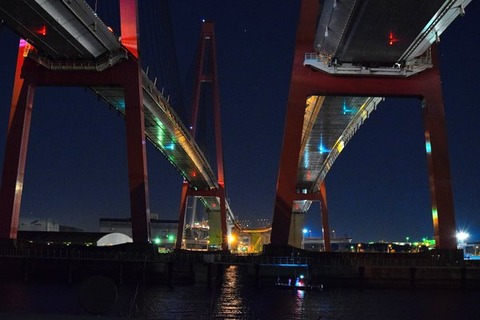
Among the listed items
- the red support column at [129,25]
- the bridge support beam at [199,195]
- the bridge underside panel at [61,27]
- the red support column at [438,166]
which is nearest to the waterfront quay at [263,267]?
the red support column at [438,166]

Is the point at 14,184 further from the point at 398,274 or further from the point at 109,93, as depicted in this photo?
the point at 398,274

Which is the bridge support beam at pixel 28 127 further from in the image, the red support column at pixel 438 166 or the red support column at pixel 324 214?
the red support column at pixel 324 214

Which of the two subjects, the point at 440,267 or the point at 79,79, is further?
the point at 79,79

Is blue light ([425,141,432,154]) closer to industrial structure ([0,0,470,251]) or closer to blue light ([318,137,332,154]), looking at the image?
industrial structure ([0,0,470,251])

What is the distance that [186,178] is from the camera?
72.6 m

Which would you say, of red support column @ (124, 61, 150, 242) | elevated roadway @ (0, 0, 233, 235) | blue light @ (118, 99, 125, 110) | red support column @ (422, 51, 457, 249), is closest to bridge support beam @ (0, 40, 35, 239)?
elevated roadway @ (0, 0, 233, 235)

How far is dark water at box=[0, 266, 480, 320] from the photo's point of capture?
21672mm

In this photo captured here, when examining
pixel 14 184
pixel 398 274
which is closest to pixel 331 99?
pixel 398 274

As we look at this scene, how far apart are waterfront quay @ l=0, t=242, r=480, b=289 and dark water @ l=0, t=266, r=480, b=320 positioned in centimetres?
87

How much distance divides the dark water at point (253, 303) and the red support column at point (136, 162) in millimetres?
4726

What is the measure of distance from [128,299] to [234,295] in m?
6.10

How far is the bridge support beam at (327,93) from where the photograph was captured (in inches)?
1309

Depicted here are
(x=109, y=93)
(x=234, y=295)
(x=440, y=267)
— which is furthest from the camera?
(x=109, y=93)

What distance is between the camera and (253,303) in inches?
1010
